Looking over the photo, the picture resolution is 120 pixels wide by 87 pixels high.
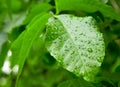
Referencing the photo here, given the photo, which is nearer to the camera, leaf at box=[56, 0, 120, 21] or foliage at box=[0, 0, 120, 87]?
foliage at box=[0, 0, 120, 87]

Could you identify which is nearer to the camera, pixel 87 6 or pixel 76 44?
pixel 76 44

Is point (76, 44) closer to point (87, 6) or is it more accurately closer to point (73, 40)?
point (73, 40)

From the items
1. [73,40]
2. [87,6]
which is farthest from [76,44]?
[87,6]

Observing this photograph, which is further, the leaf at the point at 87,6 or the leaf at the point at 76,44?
the leaf at the point at 87,6

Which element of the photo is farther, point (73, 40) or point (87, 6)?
point (87, 6)

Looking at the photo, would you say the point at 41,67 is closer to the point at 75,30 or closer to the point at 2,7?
the point at 2,7

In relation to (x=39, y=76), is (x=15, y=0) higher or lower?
higher

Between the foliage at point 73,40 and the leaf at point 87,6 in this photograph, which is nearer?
the foliage at point 73,40

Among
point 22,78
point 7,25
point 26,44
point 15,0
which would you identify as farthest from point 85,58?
point 22,78
